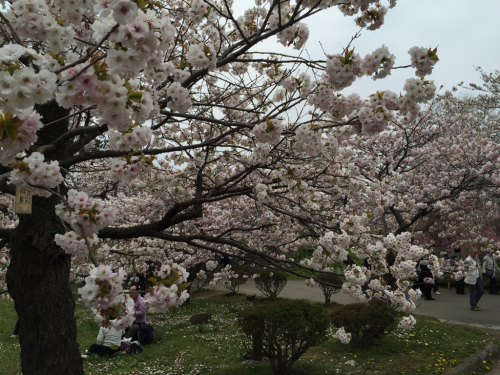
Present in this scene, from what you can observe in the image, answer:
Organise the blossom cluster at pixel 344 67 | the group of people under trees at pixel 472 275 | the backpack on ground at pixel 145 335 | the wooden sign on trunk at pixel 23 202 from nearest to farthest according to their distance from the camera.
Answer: the blossom cluster at pixel 344 67 < the wooden sign on trunk at pixel 23 202 < the backpack on ground at pixel 145 335 < the group of people under trees at pixel 472 275

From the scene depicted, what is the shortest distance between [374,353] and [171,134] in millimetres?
5549

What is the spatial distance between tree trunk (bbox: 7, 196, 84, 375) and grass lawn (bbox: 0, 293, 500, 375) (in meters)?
2.57

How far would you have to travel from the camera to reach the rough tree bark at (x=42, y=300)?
340 cm

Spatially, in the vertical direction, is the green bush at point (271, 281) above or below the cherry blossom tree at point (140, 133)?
below

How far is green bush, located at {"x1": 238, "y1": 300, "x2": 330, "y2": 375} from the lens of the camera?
4.93 metres

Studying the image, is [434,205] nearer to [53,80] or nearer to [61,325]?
[61,325]

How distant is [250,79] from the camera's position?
15.2 ft

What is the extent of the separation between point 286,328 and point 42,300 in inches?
117

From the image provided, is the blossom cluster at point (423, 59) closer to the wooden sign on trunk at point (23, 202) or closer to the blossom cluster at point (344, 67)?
the blossom cluster at point (344, 67)

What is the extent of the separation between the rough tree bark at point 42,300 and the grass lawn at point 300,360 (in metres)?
2.58

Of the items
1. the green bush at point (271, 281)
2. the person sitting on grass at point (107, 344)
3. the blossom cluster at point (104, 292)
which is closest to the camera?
the blossom cluster at point (104, 292)

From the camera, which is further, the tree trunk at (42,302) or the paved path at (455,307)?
the paved path at (455,307)


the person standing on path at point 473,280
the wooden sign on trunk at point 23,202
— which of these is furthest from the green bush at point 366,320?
the wooden sign on trunk at point 23,202

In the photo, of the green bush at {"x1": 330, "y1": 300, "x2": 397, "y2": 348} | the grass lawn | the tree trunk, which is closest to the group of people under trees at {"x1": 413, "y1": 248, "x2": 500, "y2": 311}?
the green bush at {"x1": 330, "y1": 300, "x2": 397, "y2": 348}
